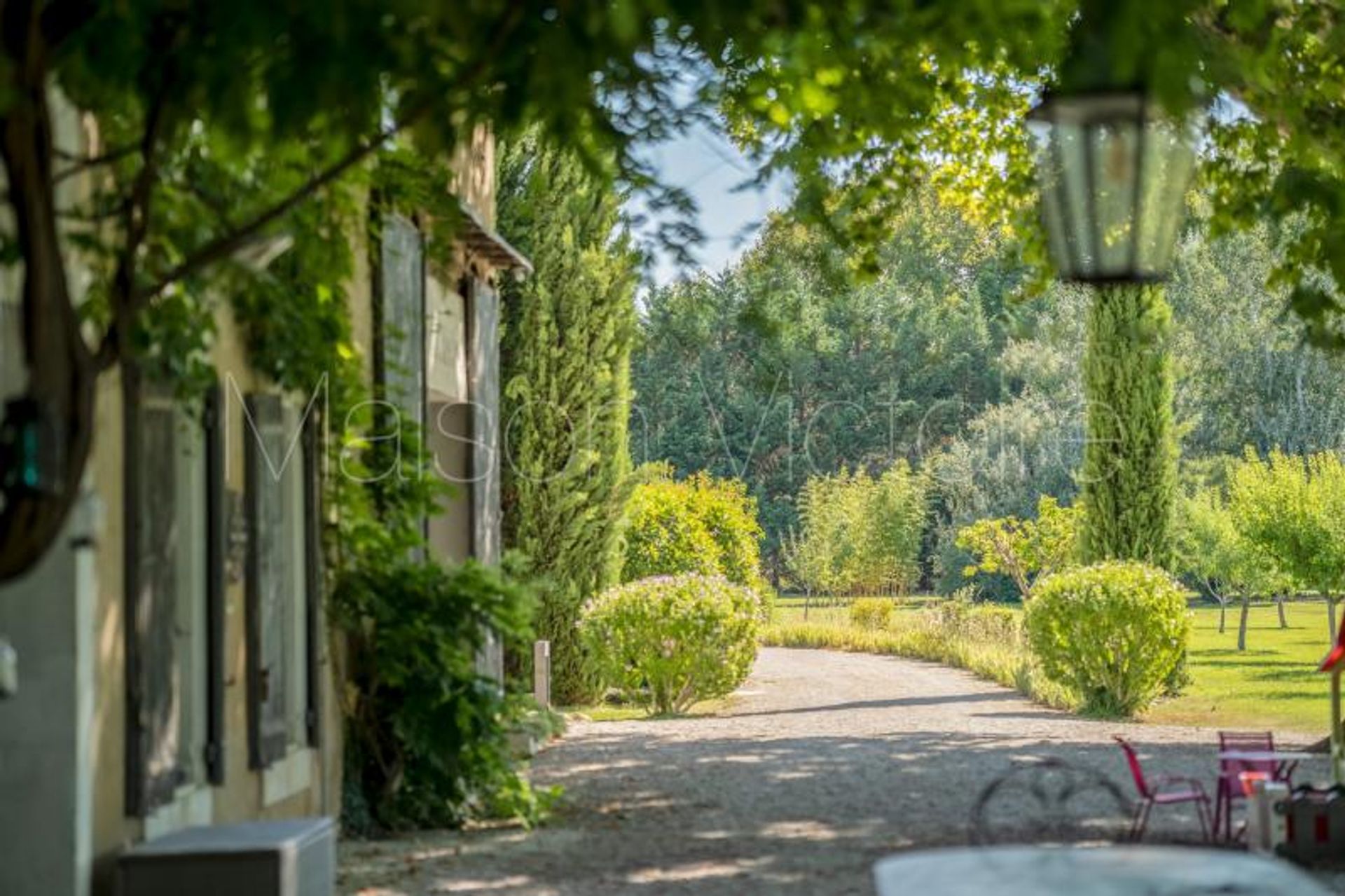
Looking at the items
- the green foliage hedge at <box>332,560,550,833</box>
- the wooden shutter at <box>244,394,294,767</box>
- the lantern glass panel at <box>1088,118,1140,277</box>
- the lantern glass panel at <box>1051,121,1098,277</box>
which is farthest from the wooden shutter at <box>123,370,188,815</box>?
the lantern glass panel at <box>1088,118,1140,277</box>

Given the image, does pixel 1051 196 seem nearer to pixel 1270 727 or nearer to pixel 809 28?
pixel 809 28

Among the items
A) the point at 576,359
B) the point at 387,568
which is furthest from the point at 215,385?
the point at 576,359

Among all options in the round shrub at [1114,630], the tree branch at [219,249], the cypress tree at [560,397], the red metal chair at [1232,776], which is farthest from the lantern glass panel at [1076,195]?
the cypress tree at [560,397]

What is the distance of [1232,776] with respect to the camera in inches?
412

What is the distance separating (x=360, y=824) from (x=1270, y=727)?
1110 cm

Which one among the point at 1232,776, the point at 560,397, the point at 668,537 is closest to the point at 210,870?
the point at 1232,776

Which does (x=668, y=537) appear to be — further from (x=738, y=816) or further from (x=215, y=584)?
(x=215, y=584)

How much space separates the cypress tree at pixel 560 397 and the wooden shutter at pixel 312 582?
939 centimetres

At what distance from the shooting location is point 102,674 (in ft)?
24.6

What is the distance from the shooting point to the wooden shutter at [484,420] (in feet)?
51.2

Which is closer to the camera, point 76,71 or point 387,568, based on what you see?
point 76,71

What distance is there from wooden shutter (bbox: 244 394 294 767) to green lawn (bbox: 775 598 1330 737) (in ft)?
35.7

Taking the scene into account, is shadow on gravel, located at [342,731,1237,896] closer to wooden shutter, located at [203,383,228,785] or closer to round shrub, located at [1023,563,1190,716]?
wooden shutter, located at [203,383,228,785]

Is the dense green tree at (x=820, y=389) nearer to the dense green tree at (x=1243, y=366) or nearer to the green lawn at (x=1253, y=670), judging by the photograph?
the green lawn at (x=1253, y=670)
